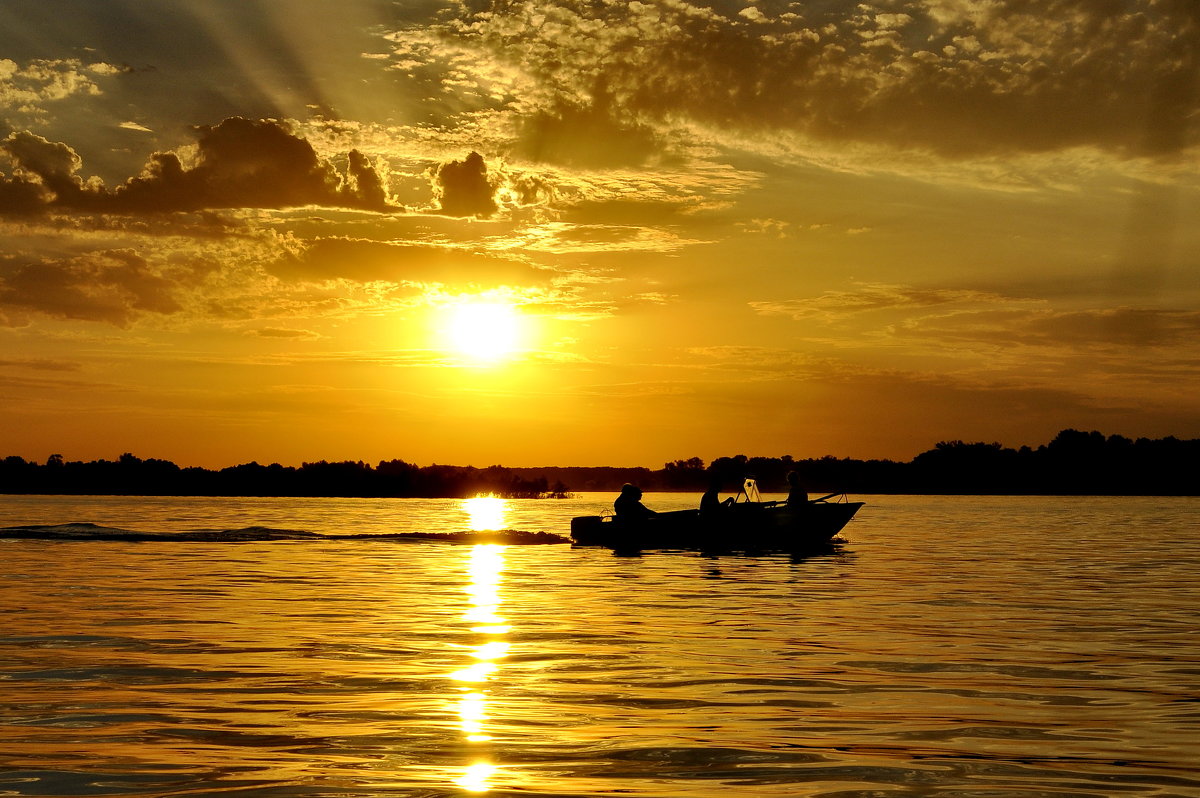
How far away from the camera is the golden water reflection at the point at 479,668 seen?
1064 centimetres

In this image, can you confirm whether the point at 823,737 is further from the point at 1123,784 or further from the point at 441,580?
the point at 441,580

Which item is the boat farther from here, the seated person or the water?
the water

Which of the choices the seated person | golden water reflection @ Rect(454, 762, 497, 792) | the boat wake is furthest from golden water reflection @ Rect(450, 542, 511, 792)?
the boat wake

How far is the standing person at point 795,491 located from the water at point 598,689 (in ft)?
37.7

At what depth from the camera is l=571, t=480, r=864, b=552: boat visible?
45.5m

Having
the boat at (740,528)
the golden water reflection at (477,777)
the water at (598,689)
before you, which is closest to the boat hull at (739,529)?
the boat at (740,528)

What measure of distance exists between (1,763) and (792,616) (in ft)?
55.3

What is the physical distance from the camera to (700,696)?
579 inches

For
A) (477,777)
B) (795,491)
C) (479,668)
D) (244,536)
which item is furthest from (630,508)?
(477,777)

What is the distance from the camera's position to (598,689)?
15234 mm

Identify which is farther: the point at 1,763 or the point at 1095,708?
the point at 1095,708

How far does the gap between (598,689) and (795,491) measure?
30771mm

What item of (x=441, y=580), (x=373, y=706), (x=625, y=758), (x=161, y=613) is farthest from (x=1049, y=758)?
(x=441, y=580)

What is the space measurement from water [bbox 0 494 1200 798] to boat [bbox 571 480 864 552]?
11930 millimetres
